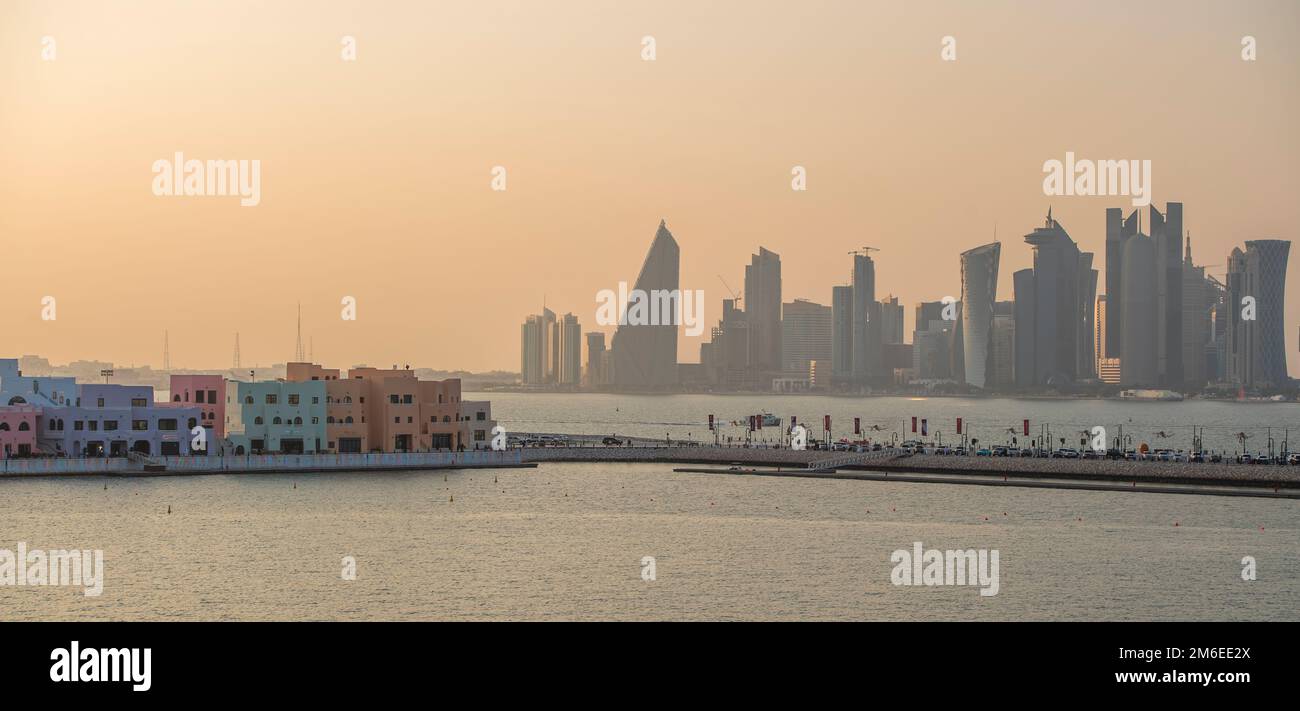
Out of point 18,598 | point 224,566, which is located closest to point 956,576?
point 224,566

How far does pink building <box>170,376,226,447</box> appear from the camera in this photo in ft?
311

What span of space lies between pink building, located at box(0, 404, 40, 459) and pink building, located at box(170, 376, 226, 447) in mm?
9685

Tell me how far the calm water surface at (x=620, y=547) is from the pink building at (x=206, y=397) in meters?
9.37

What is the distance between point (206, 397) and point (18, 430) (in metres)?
12.7

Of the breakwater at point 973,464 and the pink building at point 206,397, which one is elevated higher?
the pink building at point 206,397

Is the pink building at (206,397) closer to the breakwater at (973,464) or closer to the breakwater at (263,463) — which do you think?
the breakwater at (263,463)

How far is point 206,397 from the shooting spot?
314 feet

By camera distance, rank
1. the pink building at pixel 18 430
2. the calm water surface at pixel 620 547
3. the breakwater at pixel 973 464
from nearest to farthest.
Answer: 1. the calm water surface at pixel 620 547
2. the breakwater at pixel 973 464
3. the pink building at pixel 18 430

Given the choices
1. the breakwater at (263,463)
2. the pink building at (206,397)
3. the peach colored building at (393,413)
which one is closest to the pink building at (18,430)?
the breakwater at (263,463)

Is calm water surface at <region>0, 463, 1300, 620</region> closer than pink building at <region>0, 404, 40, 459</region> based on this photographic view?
Yes

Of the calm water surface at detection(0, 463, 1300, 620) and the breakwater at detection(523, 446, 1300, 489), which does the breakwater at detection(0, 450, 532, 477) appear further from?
the breakwater at detection(523, 446, 1300, 489)

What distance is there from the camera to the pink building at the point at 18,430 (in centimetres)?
8688

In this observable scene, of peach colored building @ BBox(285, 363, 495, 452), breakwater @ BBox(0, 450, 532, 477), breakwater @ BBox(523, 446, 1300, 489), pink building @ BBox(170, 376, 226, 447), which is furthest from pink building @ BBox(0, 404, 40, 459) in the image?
breakwater @ BBox(523, 446, 1300, 489)
